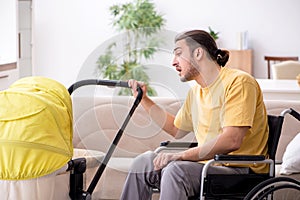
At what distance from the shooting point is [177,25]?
8367 mm

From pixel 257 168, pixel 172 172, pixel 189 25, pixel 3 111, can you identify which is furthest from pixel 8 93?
pixel 189 25

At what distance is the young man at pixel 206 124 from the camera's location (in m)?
2.56

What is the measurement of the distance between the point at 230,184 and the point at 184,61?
1.74 feet

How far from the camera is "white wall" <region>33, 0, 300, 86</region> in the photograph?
8.23m

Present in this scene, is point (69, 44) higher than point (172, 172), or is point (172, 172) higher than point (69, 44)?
point (69, 44)

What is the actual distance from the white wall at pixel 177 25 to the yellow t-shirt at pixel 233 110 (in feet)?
17.8

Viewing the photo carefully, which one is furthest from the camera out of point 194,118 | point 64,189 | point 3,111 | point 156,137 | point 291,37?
point 291,37

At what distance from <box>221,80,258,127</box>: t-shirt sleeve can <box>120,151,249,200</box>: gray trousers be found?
0.21 meters

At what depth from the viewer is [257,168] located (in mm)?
2676

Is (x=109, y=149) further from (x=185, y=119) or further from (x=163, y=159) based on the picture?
(x=185, y=119)

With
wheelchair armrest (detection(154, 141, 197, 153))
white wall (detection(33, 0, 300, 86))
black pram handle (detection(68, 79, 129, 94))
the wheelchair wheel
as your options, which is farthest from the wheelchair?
white wall (detection(33, 0, 300, 86))

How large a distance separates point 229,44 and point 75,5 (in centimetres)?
204

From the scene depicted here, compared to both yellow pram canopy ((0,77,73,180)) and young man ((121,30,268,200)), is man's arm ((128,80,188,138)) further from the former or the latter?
yellow pram canopy ((0,77,73,180))

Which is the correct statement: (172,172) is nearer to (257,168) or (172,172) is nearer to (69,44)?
(257,168)
